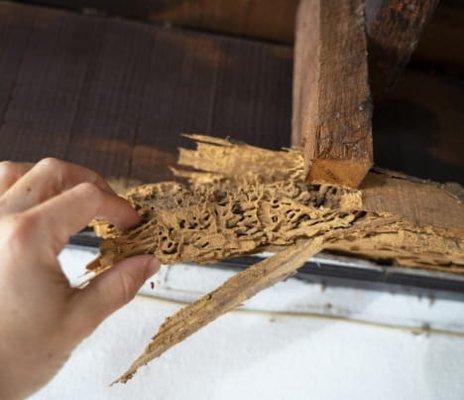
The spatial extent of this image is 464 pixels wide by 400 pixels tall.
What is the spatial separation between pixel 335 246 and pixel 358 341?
1.25 feet

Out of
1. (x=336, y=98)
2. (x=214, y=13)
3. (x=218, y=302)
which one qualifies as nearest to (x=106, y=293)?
(x=218, y=302)

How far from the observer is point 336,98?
32.0 inches

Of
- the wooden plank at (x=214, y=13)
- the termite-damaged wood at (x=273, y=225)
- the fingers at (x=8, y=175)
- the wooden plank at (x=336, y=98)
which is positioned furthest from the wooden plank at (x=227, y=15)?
the fingers at (x=8, y=175)

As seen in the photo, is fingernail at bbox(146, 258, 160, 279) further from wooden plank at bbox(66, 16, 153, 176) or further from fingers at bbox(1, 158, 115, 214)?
wooden plank at bbox(66, 16, 153, 176)

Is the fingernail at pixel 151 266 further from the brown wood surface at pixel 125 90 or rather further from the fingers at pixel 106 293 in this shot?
the brown wood surface at pixel 125 90

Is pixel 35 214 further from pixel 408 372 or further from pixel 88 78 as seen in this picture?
pixel 408 372

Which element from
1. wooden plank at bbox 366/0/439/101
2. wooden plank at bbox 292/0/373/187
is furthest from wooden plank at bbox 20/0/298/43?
wooden plank at bbox 366/0/439/101

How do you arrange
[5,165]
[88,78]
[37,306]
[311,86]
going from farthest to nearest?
[88,78] < [311,86] < [5,165] < [37,306]

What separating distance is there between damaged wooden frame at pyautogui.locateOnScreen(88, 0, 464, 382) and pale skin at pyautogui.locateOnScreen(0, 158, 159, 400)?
138 millimetres

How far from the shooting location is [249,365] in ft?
3.83

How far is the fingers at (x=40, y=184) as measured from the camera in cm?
72

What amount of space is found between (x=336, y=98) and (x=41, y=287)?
1.68ft

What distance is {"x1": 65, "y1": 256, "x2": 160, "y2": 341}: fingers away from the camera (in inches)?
27.4

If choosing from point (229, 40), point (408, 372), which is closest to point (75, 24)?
point (229, 40)
